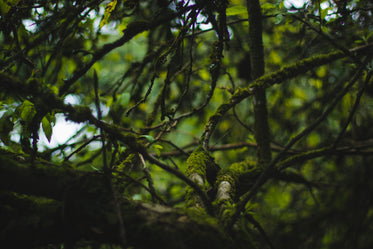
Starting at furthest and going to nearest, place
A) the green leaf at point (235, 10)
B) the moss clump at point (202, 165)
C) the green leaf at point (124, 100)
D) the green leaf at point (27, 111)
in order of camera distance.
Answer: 1. the green leaf at point (124, 100)
2. the green leaf at point (235, 10)
3. the moss clump at point (202, 165)
4. the green leaf at point (27, 111)

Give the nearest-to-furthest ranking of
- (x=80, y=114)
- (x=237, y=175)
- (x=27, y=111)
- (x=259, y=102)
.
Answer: (x=80, y=114), (x=27, y=111), (x=237, y=175), (x=259, y=102)

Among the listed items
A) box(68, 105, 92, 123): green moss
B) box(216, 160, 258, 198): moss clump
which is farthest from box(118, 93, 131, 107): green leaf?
box(68, 105, 92, 123): green moss

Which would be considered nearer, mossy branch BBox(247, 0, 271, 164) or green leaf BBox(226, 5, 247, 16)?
green leaf BBox(226, 5, 247, 16)

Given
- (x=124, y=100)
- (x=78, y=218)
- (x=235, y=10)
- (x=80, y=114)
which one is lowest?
(x=78, y=218)


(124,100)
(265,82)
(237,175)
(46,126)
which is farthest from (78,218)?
(265,82)

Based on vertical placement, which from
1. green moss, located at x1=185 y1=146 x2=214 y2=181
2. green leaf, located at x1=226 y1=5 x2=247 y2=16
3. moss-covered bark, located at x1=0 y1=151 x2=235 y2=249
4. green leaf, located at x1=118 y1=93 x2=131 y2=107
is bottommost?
moss-covered bark, located at x1=0 y1=151 x2=235 y2=249

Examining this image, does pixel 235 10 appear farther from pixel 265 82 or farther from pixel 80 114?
pixel 80 114

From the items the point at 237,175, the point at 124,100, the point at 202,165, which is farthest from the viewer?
the point at 124,100

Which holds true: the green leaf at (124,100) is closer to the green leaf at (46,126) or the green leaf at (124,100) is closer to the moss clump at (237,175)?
the green leaf at (46,126)

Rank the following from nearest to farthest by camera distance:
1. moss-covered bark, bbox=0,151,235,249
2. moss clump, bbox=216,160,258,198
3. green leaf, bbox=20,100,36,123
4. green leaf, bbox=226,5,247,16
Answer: moss-covered bark, bbox=0,151,235,249
green leaf, bbox=20,100,36,123
moss clump, bbox=216,160,258,198
green leaf, bbox=226,5,247,16

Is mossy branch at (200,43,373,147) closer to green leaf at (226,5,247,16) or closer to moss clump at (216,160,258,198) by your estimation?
moss clump at (216,160,258,198)

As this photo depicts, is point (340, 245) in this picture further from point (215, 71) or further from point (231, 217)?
point (215, 71)

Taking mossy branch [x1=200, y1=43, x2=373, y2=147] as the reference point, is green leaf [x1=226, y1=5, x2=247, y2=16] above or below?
above

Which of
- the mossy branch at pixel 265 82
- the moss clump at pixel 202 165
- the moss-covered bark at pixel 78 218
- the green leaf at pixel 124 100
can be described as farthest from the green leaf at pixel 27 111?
the mossy branch at pixel 265 82
